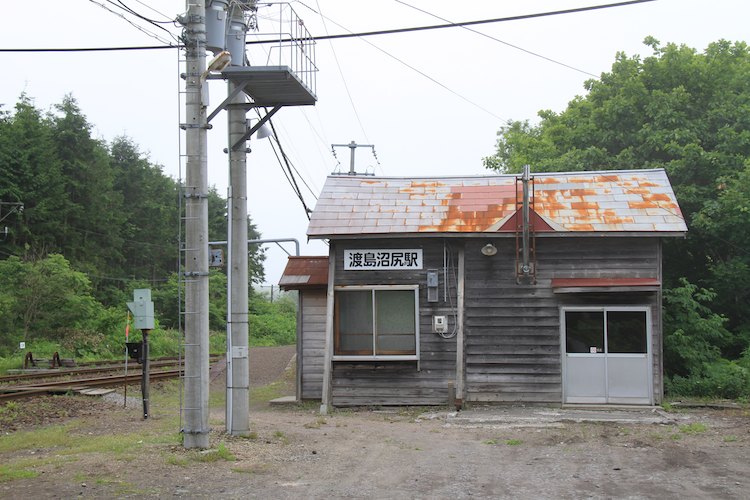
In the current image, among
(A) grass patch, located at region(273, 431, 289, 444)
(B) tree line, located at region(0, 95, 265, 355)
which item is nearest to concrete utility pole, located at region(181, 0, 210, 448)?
(A) grass patch, located at region(273, 431, 289, 444)

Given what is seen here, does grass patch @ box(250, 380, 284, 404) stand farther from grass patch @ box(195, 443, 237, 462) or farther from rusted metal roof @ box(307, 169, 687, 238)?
grass patch @ box(195, 443, 237, 462)

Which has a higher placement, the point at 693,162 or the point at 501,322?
the point at 693,162

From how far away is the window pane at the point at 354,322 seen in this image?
16.6m

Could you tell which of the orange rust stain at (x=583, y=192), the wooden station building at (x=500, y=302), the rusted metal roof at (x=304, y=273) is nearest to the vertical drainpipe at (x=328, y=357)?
the wooden station building at (x=500, y=302)

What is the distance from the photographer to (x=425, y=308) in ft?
54.0

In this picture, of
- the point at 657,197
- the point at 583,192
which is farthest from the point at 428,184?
the point at 657,197

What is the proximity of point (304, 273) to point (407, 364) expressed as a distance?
316 cm

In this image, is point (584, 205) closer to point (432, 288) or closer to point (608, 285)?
point (608, 285)

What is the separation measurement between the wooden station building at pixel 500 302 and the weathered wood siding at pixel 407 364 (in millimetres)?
20

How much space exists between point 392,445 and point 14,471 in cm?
504

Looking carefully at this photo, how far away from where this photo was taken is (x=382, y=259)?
1666 centimetres

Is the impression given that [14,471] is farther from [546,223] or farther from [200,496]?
[546,223]

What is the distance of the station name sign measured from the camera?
16.6 metres

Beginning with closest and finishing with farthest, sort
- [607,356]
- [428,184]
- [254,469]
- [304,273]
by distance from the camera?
[254,469], [607,356], [304,273], [428,184]
